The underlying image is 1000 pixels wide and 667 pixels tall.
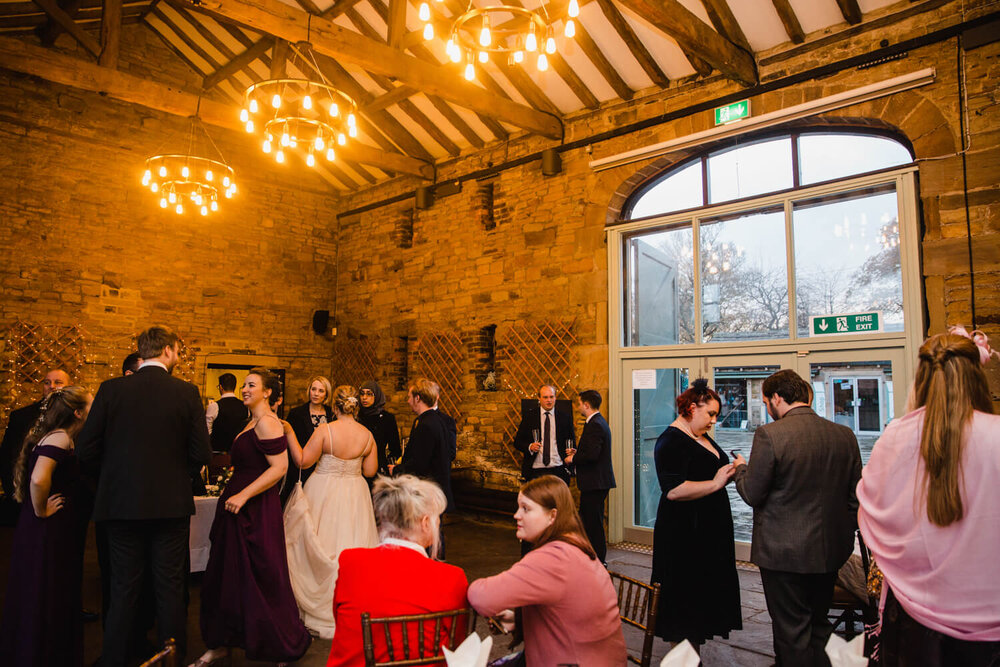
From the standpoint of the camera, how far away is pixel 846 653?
0.89 meters

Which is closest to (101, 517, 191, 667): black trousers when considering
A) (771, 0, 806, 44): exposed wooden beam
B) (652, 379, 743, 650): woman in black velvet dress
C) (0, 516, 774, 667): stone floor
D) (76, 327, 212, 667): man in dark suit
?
(76, 327, 212, 667): man in dark suit

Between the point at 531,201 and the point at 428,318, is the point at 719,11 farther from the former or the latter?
the point at 428,318

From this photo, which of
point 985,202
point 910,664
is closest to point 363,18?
point 985,202

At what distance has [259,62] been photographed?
327 inches

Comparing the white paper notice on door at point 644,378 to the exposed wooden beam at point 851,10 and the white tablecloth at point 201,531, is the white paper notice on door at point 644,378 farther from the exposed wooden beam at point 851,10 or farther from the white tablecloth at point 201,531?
the white tablecloth at point 201,531

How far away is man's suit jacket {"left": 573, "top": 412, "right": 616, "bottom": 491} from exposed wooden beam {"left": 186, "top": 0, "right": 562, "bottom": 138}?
10.9 ft

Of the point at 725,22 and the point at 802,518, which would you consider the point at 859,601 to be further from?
the point at 725,22

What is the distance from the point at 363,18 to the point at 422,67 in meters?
1.74

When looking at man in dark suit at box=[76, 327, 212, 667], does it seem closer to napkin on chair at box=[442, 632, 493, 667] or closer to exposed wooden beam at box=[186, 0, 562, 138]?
napkin on chair at box=[442, 632, 493, 667]

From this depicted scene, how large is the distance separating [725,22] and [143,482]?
208 inches

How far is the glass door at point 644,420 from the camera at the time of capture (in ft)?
20.3

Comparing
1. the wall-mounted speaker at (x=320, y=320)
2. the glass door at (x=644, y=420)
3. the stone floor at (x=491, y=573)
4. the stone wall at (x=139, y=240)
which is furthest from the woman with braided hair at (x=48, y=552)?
the wall-mounted speaker at (x=320, y=320)

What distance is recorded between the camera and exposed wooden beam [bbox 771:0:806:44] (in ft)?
17.2

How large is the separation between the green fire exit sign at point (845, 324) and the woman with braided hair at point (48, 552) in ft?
16.7
